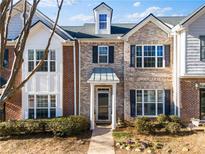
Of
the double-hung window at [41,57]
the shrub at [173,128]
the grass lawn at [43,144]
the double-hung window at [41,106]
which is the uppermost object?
the double-hung window at [41,57]

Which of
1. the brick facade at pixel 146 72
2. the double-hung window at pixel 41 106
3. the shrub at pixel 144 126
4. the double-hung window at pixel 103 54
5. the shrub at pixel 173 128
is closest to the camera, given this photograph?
the shrub at pixel 173 128

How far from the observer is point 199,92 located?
21.1 meters

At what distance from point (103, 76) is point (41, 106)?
17.4ft

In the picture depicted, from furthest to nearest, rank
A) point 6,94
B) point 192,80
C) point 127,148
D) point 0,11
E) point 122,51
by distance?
point 122,51 → point 192,80 → point 127,148 → point 6,94 → point 0,11

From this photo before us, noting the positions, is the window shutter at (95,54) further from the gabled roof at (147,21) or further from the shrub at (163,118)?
the shrub at (163,118)

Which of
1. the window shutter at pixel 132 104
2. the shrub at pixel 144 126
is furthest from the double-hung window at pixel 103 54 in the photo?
the shrub at pixel 144 126

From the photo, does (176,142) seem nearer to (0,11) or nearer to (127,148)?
(127,148)

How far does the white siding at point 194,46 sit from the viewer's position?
1983 cm

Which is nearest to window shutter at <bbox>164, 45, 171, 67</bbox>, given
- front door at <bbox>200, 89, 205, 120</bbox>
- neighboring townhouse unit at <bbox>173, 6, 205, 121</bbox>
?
neighboring townhouse unit at <bbox>173, 6, 205, 121</bbox>

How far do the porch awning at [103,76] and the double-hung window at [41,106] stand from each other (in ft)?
11.7

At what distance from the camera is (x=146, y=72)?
22156mm

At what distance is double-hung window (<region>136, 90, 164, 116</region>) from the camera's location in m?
22.1

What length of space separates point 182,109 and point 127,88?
13.8 feet

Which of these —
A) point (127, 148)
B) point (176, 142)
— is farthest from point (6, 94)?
point (176, 142)
